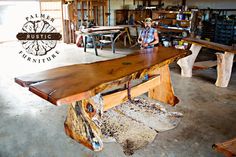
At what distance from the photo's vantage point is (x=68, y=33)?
9.76 m

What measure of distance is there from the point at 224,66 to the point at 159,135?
2377mm

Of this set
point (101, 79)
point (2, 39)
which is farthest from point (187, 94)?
point (2, 39)

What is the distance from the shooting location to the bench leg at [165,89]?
3785 millimetres

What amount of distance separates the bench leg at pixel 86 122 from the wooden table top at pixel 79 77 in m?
0.35

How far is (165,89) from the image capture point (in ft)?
12.6

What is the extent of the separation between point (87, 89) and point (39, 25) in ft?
29.3

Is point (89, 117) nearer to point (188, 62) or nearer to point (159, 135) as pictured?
point (159, 135)

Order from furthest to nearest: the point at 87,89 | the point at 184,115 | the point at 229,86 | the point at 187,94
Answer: the point at 229,86, the point at 187,94, the point at 184,115, the point at 87,89

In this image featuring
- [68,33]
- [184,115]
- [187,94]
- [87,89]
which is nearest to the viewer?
[87,89]

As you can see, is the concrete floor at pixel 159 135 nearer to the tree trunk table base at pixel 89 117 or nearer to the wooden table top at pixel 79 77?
the tree trunk table base at pixel 89 117

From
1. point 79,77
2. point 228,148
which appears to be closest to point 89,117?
point 79,77

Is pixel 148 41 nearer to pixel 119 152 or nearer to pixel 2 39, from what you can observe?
pixel 119 152

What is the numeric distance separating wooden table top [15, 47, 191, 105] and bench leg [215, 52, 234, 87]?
1594 millimetres

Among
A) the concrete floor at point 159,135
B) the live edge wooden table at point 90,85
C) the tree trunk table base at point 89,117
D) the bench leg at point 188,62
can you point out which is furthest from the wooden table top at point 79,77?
the bench leg at point 188,62
